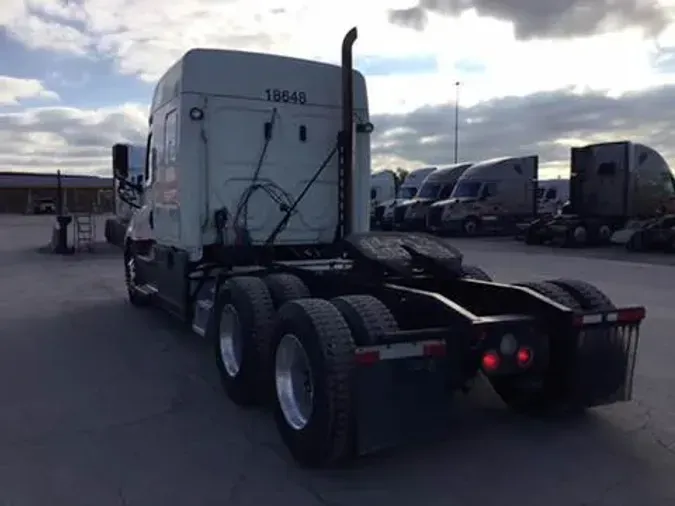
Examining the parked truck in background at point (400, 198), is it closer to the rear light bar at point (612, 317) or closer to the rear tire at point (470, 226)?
the rear tire at point (470, 226)

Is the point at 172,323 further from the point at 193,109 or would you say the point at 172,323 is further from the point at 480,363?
the point at 480,363

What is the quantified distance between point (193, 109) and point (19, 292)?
752cm

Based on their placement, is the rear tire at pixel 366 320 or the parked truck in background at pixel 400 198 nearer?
the rear tire at pixel 366 320

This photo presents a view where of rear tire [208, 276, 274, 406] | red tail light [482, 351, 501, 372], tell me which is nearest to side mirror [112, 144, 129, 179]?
rear tire [208, 276, 274, 406]

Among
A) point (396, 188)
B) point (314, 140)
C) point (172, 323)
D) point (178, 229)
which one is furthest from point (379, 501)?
point (396, 188)

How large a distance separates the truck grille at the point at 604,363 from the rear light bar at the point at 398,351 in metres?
1.14

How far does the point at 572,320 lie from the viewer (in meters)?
4.94

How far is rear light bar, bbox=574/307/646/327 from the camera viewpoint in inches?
195

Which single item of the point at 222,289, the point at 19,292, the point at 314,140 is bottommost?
the point at 19,292

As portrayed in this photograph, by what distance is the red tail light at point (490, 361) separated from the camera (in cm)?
475

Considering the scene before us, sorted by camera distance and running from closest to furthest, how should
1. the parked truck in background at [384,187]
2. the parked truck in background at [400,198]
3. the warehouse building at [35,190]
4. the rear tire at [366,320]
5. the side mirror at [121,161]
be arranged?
the rear tire at [366,320] < the side mirror at [121,161] < the parked truck in background at [400,198] < the parked truck in background at [384,187] < the warehouse building at [35,190]

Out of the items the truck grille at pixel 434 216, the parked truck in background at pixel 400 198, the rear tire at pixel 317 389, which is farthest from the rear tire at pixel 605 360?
the parked truck in background at pixel 400 198

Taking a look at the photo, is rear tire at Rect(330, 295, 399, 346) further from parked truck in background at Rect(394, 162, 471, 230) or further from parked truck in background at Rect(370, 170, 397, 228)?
parked truck in background at Rect(370, 170, 397, 228)

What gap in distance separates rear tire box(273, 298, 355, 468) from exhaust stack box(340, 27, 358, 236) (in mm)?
3529
